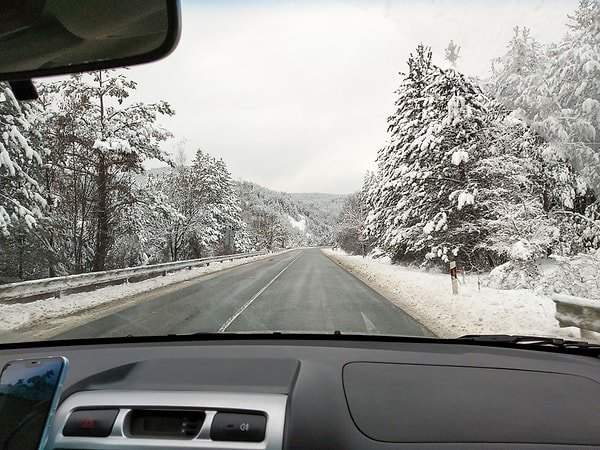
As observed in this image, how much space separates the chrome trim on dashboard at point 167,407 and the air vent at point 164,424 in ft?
0.08

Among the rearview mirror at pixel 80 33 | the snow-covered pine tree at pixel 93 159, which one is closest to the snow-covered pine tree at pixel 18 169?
the snow-covered pine tree at pixel 93 159

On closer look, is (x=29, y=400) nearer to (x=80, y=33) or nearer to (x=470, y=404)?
(x=80, y=33)

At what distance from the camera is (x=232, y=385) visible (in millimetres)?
2168

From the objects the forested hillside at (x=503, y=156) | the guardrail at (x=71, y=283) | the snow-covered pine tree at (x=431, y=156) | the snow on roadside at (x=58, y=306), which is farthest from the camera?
the snow-covered pine tree at (x=431, y=156)

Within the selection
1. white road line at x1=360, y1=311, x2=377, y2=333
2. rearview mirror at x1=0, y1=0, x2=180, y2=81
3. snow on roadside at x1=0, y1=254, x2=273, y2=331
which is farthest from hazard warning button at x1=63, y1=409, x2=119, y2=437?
snow on roadside at x1=0, y1=254, x2=273, y2=331

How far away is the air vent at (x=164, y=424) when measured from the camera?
196cm

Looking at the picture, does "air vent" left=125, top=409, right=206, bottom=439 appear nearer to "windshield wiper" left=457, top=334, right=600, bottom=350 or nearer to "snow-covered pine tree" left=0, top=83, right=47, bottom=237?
"windshield wiper" left=457, top=334, right=600, bottom=350

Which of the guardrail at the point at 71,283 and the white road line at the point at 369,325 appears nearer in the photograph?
the white road line at the point at 369,325

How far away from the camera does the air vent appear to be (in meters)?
1.96

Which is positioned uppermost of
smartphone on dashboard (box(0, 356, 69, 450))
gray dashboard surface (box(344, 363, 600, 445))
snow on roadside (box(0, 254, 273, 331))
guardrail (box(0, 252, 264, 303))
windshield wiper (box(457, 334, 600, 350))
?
smartphone on dashboard (box(0, 356, 69, 450))

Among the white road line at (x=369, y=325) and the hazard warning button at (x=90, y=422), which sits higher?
the hazard warning button at (x=90, y=422)

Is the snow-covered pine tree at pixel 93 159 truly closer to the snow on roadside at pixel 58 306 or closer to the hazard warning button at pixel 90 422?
the snow on roadside at pixel 58 306

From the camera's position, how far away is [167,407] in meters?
2.04

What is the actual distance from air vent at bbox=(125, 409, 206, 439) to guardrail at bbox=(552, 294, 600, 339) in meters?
4.43
